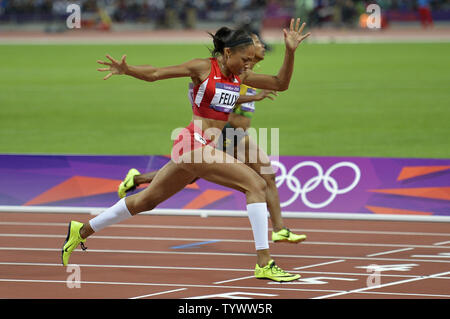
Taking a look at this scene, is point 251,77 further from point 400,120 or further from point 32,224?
point 400,120

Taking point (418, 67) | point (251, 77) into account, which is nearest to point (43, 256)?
point (251, 77)

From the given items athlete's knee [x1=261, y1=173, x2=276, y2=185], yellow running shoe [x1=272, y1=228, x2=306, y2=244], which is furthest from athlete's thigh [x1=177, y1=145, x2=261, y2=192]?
athlete's knee [x1=261, y1=173, x2=276, y2=185]

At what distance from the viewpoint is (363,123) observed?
722 inches

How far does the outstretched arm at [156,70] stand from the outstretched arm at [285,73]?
469 mm

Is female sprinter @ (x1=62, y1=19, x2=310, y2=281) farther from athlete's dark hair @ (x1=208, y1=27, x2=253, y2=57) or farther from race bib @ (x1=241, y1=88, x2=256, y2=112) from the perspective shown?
Answer: race bib @ (x1=241, y1=88, x2=256, y2=112)

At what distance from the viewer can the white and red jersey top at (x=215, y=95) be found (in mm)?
7883

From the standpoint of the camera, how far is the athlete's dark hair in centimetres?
799

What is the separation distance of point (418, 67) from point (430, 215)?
56.0ft

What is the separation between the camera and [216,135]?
7973 millimetres

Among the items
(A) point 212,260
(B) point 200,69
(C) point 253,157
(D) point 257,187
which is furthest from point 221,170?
(C) point 253,157

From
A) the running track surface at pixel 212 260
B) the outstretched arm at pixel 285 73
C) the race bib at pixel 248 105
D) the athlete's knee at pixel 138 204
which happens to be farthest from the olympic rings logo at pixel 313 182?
the athlete's knee at pixel 138 204

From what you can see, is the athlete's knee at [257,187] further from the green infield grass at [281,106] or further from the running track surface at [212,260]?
the green infield grass at [281,106]

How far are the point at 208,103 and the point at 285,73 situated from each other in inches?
27.2

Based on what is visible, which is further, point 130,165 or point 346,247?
point 130,165
